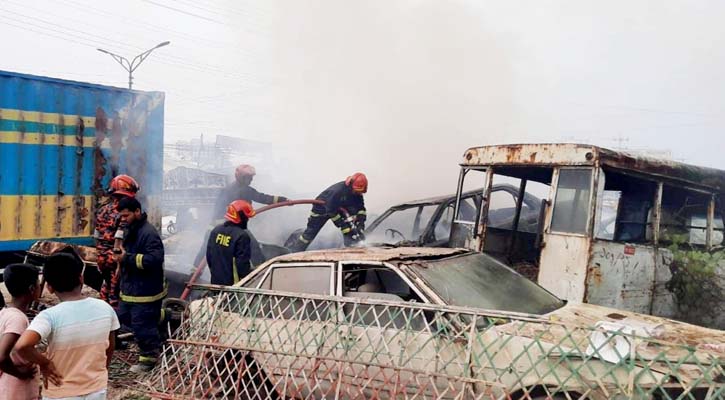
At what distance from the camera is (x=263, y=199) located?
8617mm

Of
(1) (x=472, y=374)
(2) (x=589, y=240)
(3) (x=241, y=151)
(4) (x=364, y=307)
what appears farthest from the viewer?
(3) (x=241, y=151)

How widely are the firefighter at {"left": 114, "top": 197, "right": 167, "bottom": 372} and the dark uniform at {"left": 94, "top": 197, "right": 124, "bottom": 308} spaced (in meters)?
0.52

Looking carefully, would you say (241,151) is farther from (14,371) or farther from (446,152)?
(14,371)

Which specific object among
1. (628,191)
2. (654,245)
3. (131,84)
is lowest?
(654,245)

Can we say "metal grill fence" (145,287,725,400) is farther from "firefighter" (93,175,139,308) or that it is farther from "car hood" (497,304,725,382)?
"firefighter" (93,175,139,308)

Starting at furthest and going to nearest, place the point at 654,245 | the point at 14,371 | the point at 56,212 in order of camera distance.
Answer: the point at 56,212 → the point at 654,245 → the point at 14,371

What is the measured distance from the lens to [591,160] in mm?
5738

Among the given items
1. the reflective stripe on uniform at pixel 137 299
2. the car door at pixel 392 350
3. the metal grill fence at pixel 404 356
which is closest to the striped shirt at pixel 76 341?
the metal grill fence at pixel 404 356

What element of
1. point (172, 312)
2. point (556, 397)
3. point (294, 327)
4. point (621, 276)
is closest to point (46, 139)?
point (172, 312)

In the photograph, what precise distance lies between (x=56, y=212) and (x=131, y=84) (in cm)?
1844

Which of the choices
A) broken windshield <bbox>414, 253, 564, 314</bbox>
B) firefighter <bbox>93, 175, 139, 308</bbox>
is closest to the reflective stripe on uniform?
firefighter <bbox>93, 175, 139, 308</bbox>

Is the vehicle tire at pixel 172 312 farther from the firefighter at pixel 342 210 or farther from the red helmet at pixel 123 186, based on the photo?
the firefighter at pixel 342 210

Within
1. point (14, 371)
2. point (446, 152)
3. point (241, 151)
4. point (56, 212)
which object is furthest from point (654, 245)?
point (241, 151)

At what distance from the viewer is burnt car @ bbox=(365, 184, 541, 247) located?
7.96 m
